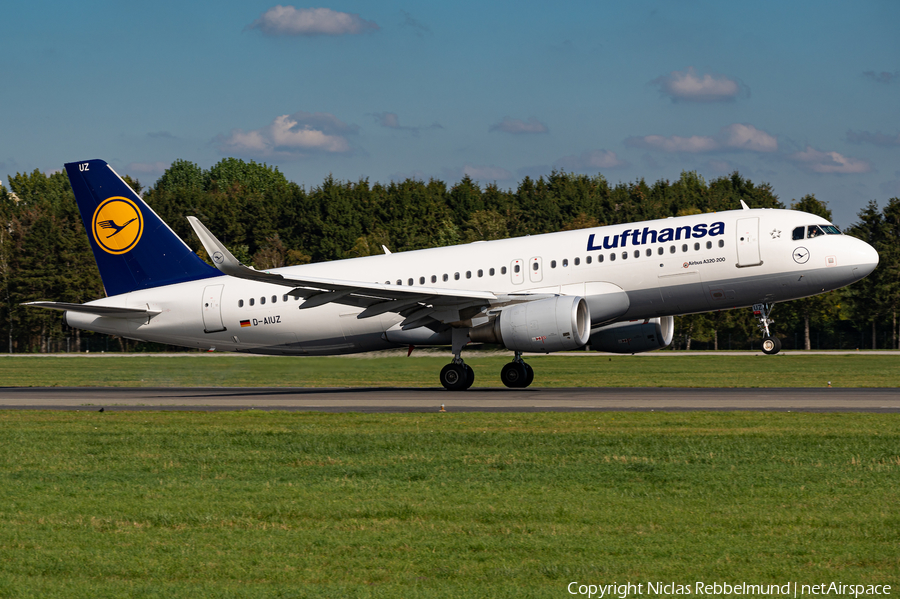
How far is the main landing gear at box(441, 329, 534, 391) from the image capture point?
29.8 m

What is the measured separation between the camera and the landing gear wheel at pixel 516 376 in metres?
31.2

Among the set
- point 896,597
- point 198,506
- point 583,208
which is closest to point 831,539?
point 896,597

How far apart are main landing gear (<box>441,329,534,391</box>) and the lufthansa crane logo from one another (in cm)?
1166

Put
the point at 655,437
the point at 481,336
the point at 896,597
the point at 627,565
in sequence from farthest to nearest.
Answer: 1. the point at 481,336
2. the point at 655,437
3. the point at 627,565
4. the point at 896,597

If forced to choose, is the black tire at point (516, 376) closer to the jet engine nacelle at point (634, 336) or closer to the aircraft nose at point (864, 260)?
the jet engine nacelle at point (634, 336)

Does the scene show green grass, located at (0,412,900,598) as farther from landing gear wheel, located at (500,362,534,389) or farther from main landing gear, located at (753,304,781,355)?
landing gear wheel, located at (500,362,534,389)

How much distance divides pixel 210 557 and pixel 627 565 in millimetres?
3631

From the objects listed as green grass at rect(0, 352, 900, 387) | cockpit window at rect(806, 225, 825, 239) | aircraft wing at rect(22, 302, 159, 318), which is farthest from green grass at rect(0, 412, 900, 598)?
green grass at rect(0, 352, 900, 387)

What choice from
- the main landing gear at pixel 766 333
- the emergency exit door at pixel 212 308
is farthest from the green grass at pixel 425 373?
the main landing gear at pixel 766 333

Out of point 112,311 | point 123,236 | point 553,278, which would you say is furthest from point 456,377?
point 123,236

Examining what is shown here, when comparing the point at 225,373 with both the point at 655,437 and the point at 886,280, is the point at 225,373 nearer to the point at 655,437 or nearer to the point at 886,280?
the point at 655,437

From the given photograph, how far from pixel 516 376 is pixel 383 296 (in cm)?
558

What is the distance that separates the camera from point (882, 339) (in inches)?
3132

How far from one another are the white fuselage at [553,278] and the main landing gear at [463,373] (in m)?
1.17
